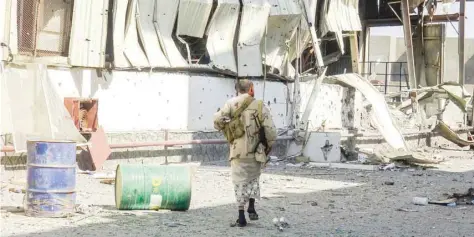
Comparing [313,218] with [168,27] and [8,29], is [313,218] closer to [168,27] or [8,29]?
[8,29]

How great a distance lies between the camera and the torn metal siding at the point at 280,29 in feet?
59.0

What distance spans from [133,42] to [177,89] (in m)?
1.44

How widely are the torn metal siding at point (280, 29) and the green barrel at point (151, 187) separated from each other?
9255 millimetres

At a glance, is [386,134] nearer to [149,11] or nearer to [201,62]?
[201,62]

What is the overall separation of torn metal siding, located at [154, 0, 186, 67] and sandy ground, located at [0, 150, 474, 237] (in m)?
2.63

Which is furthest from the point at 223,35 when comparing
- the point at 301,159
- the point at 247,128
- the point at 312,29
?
the point at 247,128

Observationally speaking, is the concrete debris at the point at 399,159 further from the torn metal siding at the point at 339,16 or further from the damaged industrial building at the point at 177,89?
the torn metal siding at the point at 339,16

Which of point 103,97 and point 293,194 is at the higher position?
point 103,97

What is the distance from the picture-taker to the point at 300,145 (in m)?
17.8

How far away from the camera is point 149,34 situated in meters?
15.3

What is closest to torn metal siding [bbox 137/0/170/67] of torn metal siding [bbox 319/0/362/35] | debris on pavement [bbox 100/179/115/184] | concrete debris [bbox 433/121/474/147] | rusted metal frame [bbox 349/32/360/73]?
debris on pavement [bbox 100/179/115/184]

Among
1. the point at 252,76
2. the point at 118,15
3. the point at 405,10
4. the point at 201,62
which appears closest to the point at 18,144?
the point at 118,15

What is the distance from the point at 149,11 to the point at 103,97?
2380mm

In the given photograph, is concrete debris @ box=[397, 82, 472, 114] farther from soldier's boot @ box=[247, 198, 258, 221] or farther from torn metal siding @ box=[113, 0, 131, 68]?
soldier's boot @ box=[247, 198, 258, 221]
